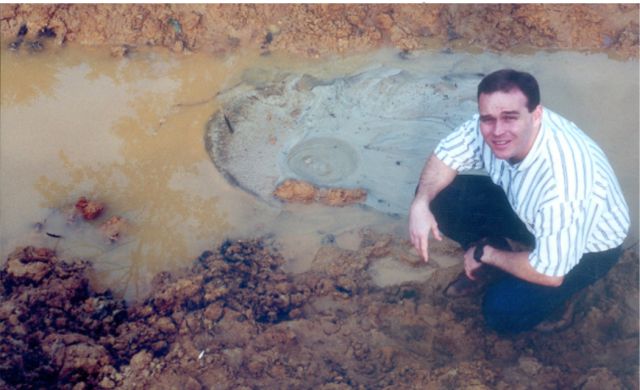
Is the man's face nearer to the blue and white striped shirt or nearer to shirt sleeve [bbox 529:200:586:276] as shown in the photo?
the blue and white striped shirt

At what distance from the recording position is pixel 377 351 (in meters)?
3.32

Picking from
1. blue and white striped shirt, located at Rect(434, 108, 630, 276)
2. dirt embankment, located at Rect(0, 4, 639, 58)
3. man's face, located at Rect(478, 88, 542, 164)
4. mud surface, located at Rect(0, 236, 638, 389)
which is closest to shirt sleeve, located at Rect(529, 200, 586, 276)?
blue and white striped shirt, located at Rect(434, 108, 630, 276)

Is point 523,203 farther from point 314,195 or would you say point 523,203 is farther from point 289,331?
point 314,195

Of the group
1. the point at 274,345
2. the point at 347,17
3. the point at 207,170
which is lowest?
the point at 274,345

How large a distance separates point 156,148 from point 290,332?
1.93 m

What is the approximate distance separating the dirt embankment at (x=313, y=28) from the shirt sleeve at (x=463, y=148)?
208 cm

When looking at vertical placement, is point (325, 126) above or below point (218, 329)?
above

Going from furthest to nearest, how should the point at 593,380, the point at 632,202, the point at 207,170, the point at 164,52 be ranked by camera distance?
the point at 164,52
the point at 207,170
the point at 632,202
the point at 593,380

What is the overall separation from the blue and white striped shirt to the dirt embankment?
98.1 inches

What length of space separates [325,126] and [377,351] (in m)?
1.94

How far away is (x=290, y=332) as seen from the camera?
10.9 ft

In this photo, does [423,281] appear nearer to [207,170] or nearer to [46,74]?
[207,170]

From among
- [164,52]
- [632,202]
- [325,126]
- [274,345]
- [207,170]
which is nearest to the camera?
[274,345]

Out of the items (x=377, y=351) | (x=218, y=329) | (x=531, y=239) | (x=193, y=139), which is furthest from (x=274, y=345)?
(x=193, y=139)
